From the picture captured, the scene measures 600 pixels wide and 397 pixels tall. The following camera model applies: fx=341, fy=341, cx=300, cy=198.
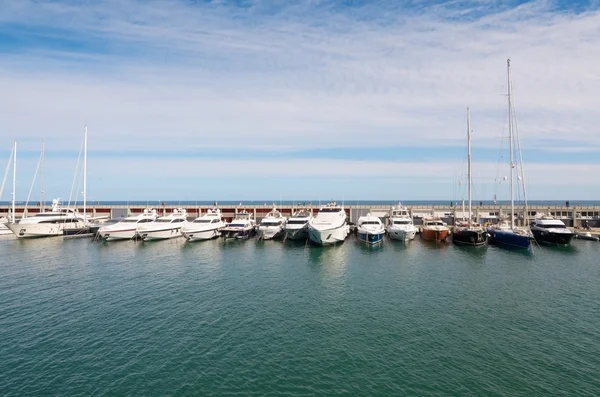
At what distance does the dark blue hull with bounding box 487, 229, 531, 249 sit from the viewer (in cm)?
Result: 5328

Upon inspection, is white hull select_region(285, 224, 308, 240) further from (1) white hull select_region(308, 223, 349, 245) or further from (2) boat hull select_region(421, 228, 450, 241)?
(2) boat hull select_region(421, 228, 450, 241)

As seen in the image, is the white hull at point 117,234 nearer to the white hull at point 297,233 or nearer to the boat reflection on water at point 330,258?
the white hull at point 297,233

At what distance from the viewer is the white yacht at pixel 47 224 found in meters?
68.3

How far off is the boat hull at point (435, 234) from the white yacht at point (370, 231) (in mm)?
8623

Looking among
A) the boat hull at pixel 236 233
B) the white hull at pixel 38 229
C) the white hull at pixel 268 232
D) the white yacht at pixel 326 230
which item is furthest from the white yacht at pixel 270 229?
the white hull at pixel 38 229

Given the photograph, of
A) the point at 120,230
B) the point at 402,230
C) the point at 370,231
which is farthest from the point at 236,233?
the point at 402,230

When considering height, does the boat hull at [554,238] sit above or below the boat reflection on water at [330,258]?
above

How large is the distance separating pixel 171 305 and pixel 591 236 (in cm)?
7326

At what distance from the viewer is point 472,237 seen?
186ft

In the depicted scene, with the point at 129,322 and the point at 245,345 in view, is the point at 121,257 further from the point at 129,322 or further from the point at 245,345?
the point at 245,345

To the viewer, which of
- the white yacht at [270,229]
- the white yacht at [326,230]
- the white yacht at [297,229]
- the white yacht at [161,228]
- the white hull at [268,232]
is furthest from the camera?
the white yacht at [161,228]

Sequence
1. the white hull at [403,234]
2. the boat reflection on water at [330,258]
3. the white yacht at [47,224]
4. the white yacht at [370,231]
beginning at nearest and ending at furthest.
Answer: the boat reflection on water at [330,258] < the white yacht at [370,231] < the white hull at [403,234] < the white yacht at [47,224]

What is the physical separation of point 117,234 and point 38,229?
19240mm

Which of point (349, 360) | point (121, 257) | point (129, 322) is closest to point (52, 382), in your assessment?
point (129, 322)
